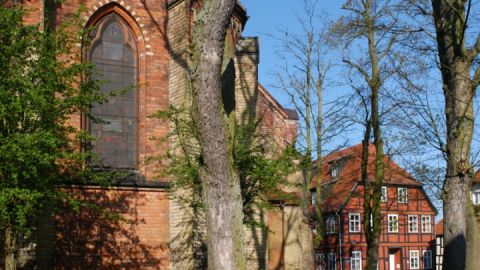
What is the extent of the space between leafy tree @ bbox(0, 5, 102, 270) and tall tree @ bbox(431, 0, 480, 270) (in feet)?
20.2

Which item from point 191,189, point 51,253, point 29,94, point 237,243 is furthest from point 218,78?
point 51,253

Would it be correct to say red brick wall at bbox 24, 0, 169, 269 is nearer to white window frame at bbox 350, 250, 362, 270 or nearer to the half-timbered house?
the half-timbered house

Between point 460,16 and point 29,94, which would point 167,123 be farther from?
point 460,16

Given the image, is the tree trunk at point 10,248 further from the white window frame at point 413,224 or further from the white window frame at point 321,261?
the white window frame at point 413,224

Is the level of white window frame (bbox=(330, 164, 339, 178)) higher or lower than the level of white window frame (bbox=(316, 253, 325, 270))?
higher

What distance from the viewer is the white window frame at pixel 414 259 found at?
47.2m

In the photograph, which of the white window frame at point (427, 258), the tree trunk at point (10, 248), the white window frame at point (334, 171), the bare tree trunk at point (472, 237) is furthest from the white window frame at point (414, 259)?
the tree trunk at point (10, 248)

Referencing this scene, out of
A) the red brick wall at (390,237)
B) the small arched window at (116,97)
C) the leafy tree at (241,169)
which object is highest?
the small arched window at (116,97)

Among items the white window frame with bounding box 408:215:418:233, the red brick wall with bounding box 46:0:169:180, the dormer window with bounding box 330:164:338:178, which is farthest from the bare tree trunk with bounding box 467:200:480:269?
the white window frame with bounding box 408:215:418:233

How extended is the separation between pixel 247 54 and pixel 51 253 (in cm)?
711

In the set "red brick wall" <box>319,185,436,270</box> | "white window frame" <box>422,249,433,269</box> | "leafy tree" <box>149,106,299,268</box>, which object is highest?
"leafy tree" <box>149,106,299,268</box>

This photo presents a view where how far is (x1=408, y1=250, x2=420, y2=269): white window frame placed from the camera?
47181 millimetres

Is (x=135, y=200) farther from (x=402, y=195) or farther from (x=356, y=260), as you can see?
(x=356, y=260)

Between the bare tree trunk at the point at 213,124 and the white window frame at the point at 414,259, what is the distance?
1648 inches
